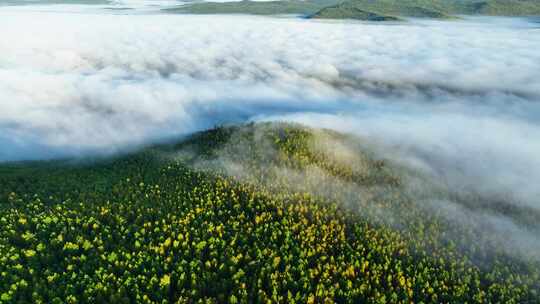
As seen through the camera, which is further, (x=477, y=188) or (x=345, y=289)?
(x=477, y=188)

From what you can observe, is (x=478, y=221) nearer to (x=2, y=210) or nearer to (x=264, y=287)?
(x=264, y=287)

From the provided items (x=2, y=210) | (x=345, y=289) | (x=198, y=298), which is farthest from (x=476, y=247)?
(x=2, y=210)

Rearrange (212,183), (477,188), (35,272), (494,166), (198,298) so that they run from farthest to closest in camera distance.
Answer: (494,166) < (477,188) < (212,183) < (35,272) < (198,298)

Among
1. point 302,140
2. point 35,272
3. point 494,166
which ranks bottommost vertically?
point 494,166

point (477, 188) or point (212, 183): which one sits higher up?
point (212, 183)

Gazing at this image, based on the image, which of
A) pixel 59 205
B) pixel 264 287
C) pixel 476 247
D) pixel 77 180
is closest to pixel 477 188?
pixel 476 247

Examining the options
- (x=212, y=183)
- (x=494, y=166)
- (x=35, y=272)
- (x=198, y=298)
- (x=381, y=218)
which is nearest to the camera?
(x=198, y=298)
